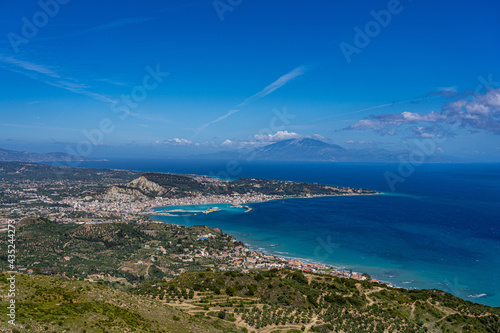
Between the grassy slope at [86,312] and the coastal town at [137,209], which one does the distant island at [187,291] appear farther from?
the coastal town at [137,209]

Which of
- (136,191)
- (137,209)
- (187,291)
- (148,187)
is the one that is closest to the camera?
(187,291)

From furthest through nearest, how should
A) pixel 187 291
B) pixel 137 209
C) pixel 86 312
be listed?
pixel 137 209 < pixel 187 291 < pixel 86 312

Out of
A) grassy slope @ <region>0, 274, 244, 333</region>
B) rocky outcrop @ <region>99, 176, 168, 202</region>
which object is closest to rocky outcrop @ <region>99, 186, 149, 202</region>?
rocky outcrop @ <region>99, 176, 168, 202</region>

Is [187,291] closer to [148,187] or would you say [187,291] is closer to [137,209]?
[137,209]

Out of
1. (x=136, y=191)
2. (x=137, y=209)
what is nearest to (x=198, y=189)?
(x=136, y=191)

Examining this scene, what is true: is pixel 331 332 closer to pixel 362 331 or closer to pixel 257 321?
pixel 362 331

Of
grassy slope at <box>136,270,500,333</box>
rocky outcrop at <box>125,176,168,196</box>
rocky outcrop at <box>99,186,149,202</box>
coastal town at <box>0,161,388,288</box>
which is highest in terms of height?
rocky outcrop at <box>125,176,168,196</box>

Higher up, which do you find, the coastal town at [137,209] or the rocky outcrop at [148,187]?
the rocky outcrop at [148,187]

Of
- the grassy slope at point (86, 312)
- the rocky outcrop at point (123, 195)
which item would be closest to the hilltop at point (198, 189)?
the rocky outcrop at point (123, 195)

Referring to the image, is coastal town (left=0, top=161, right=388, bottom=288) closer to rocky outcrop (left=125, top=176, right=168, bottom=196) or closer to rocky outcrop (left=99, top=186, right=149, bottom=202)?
rocky outcrop (left=125, top=176, right=168, bottom=196)

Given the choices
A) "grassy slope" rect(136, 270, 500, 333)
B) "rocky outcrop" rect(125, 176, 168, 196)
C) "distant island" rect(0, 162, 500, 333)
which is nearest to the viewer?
"distant island" rect(0, 162, 500, 333)

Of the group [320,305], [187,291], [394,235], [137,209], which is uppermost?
[187,291]
